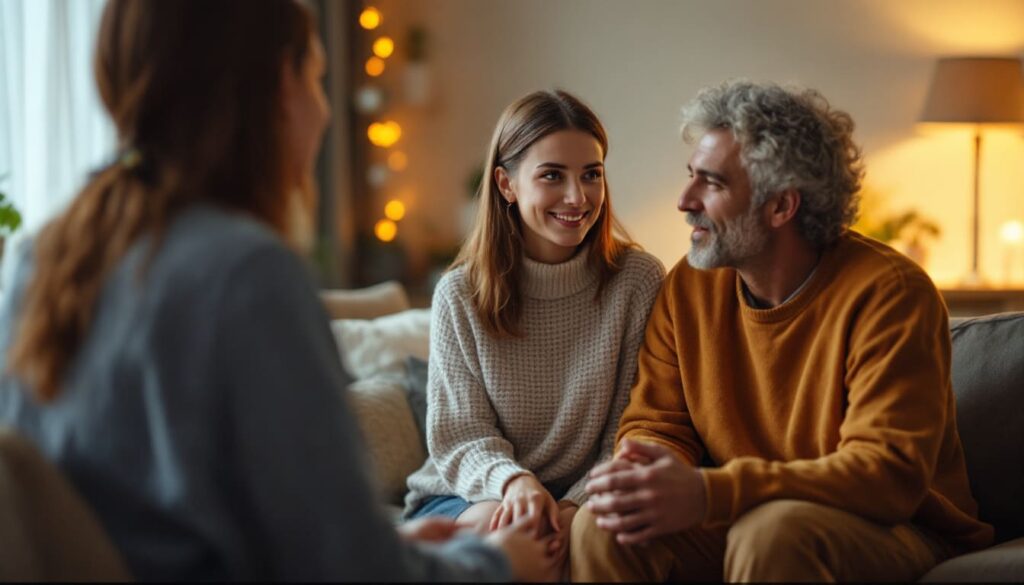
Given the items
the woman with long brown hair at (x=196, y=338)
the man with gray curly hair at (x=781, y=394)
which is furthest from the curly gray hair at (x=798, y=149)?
the woman with long brown hair at (x=196, y=338)

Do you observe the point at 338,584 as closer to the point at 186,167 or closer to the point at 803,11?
the point at 186,167

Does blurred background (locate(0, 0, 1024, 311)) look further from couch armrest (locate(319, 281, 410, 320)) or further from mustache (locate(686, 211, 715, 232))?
mustache (locate(686, 211, 715, 232))

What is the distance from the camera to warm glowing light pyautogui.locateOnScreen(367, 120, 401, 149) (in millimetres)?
5277

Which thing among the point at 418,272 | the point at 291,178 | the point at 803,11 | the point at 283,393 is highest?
the point at 803,11

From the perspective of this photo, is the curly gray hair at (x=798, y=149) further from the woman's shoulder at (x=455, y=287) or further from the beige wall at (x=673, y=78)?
the beige wall at (x=673, y=78)

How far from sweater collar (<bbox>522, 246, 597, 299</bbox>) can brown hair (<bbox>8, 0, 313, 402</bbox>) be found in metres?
1.03

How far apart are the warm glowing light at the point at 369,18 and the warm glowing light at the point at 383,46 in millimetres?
73

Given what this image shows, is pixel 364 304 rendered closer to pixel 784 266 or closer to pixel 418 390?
pixel 418 390

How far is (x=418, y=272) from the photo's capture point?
17.6 ft

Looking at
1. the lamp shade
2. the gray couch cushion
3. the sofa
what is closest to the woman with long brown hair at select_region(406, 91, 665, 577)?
the sofa

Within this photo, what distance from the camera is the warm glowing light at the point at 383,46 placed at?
527cm

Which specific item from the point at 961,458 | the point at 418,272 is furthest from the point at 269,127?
the point at 418,272

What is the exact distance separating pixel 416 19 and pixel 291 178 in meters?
4.16

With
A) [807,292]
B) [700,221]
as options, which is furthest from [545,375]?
[807,292]
